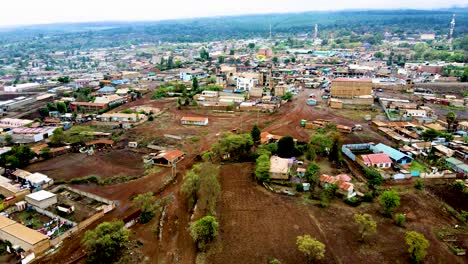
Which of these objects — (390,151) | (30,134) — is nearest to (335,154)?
(390,151)

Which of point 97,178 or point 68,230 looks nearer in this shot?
point 68,230

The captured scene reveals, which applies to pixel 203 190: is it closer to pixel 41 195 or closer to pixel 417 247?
pixel 41 195

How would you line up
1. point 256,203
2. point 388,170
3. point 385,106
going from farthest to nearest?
point 385,106
point 388,170
point 256,203

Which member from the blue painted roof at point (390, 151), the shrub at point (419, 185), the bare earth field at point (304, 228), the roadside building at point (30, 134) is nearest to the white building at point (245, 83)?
the blue painted roof at point (390, 151)

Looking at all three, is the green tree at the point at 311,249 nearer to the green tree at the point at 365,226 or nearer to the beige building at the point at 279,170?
the green tree at the point at 365,226

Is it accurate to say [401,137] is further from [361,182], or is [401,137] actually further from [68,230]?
[68,230]

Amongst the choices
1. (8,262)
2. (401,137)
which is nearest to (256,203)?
(8,262)
